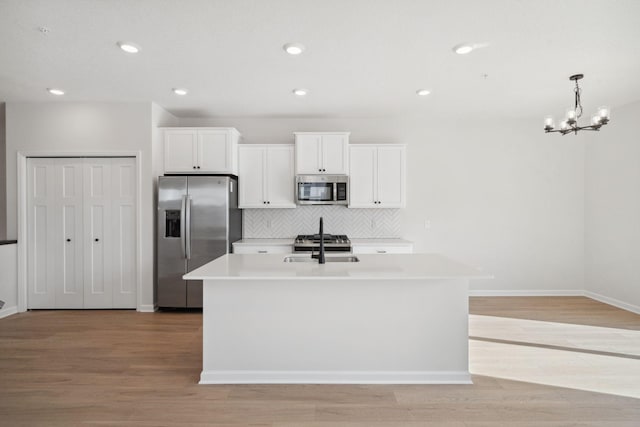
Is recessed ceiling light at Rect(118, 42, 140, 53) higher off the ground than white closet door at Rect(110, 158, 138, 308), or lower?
higher

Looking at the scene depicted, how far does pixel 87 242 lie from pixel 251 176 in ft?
7.37

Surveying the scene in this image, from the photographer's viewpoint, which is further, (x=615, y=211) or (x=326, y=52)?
(x=615, y=211)

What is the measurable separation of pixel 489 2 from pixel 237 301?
8.85ft

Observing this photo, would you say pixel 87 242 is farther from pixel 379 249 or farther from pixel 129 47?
pixel 379 249

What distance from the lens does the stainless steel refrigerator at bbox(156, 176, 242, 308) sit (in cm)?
433

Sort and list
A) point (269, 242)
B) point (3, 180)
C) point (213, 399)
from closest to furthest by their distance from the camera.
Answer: point (213, 399) → point (269, 242) → point (3, 180)

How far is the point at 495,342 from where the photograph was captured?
11.0ft

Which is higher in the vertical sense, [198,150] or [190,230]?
[198,150]

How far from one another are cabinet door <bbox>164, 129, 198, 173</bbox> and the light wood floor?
2.25m

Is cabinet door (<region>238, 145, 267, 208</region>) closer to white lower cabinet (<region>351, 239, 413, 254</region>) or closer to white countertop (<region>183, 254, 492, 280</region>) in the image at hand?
white lower cabinet (<region>351, 239, 413, 254</region>)

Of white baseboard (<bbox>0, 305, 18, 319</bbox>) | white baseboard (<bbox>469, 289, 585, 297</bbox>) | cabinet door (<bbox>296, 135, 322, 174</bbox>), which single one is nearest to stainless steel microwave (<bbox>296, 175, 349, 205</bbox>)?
cabinet door (<bbox>296, 135, 322, 174</bbox>)

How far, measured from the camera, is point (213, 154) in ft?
15.0

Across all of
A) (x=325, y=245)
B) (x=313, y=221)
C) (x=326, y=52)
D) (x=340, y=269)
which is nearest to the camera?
(x=340, y=269)

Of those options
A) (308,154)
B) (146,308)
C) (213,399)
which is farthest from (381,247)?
(146,308)
